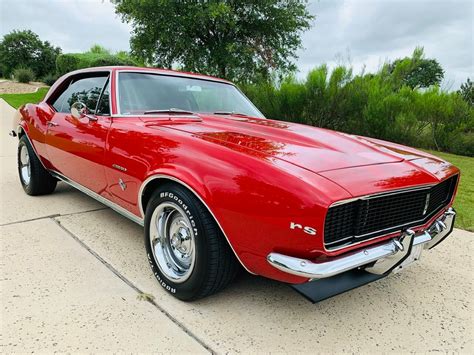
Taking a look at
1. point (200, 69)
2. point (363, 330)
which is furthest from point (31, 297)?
point (200, 69)

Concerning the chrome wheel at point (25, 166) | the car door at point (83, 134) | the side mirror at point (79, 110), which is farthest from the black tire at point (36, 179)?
the side mirror at point (79, 110)

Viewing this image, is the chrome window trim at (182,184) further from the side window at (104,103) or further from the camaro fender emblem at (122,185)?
the side window at (104,103)

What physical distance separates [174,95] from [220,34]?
10206mm

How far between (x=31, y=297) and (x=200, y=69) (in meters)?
11.4

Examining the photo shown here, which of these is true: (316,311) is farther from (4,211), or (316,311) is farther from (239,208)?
(4,211)

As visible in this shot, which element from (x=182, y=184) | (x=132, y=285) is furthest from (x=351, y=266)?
(x=132, y=285)

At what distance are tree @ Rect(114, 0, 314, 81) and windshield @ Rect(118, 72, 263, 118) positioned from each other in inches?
329

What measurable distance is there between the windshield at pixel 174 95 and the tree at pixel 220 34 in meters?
8.35

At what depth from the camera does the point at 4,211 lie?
12.2ft

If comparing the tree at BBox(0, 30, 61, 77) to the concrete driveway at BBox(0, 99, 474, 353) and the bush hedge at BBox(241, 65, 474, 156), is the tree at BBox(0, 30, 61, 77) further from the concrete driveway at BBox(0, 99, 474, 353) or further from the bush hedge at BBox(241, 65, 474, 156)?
the concrete driveway at BBox(0, 99, 474, 353)

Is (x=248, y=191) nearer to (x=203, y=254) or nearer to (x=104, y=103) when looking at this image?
(x=203, y=254)

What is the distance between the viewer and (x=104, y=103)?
3080 mm

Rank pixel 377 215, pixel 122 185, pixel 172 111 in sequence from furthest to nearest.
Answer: pixel 172 111 < pixel 122 185 < pixel 377 215

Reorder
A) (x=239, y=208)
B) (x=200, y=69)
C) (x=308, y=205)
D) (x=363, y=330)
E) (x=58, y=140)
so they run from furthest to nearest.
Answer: (x=200, y=69), (x=58, y=140), (x=363, y=330), (x=239, y=208), (x=308, y=205)
